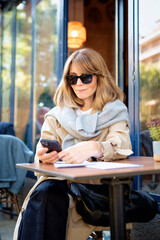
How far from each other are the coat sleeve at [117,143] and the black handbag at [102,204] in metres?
0.18

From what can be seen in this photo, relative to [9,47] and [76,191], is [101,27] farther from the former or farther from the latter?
Result: [76,191]

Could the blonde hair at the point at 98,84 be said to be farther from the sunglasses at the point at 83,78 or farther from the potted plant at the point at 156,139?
the potted plant at the point at 156,139

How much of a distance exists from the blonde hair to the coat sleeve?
0.76ft

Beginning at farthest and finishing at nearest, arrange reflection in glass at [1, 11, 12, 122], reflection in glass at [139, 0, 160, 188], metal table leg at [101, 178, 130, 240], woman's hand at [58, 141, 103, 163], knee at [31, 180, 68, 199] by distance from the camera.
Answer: reflection in glass at [1, 11, 12, 122], reflection in glass at [139, 0, 160, 188], knee at [31, 180, 68, 199], woman's hand at [58, 141, 103, 163], metal table leg at [101, 178, 130, 240]

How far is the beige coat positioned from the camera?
1.59 m

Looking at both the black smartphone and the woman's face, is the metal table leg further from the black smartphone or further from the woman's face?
the woman's face

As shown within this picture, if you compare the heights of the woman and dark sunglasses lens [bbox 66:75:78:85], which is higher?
dark sunglasses lens [bbox 66:75:78:85]

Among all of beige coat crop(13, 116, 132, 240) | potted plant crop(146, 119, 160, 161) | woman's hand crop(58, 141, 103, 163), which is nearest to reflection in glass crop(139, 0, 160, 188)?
beige coat crop(13, 116, 132, 240)

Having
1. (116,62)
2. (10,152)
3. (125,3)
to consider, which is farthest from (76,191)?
(125,3)

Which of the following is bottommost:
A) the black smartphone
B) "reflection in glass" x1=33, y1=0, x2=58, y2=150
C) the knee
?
the knee

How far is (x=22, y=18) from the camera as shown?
5.21m

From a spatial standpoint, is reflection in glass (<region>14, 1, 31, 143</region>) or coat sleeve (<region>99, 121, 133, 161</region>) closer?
coat sleeve (<region>99, 121, 133, 161</region>)

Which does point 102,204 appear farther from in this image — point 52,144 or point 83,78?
point 83,78

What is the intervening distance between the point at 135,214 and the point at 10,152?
78.3 inches
